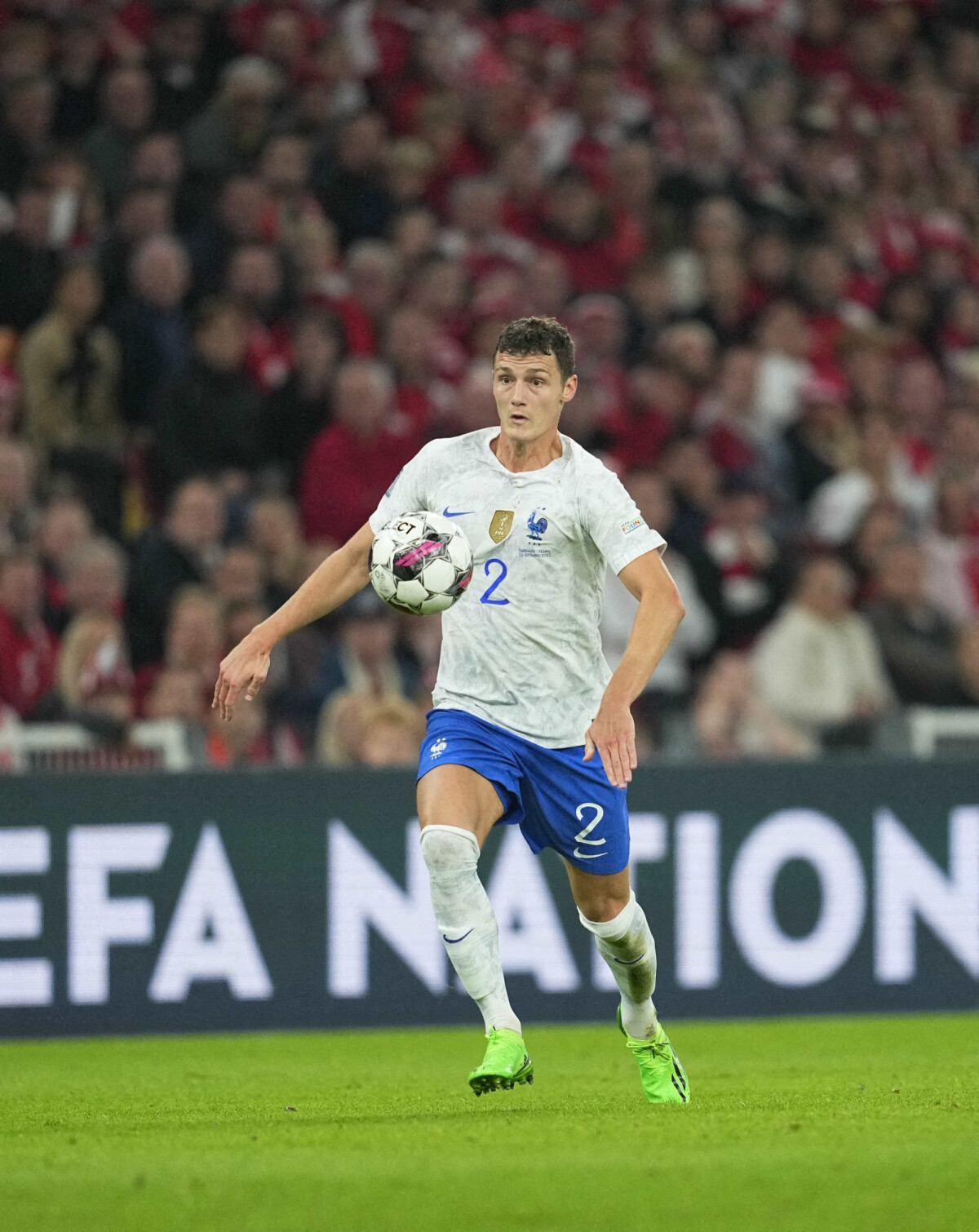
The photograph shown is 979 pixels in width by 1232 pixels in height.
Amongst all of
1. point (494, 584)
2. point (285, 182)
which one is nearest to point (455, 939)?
point (494, 584)

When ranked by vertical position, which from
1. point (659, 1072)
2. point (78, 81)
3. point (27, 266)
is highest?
point (78, 81)

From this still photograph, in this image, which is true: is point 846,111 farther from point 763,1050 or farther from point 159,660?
point 763,1050

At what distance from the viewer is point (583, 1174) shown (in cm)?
488

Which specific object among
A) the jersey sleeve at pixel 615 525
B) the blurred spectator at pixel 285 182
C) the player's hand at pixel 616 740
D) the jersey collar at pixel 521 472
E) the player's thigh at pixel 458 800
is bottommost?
the player's thigh at pixel 458 800

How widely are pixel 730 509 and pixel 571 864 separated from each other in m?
6.26

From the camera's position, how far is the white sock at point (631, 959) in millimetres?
6664

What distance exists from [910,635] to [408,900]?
146 inches

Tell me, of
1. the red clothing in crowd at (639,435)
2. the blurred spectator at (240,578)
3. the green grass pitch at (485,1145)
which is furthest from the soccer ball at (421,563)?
the red clothing in crowd at (639,435)

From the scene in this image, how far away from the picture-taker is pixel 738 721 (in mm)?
11516

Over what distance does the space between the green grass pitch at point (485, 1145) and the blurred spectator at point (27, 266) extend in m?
4.68

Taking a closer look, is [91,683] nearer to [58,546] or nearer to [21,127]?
[58,546]

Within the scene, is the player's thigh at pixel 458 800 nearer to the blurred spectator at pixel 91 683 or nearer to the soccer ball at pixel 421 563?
the soccer ball at pixel 421 563

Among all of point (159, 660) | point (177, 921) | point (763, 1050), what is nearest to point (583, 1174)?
point (763, 1050)

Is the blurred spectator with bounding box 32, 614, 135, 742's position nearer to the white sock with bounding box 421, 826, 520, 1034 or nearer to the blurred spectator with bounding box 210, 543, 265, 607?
the blurred spectator with bounding box 210, 543, 265, 607
